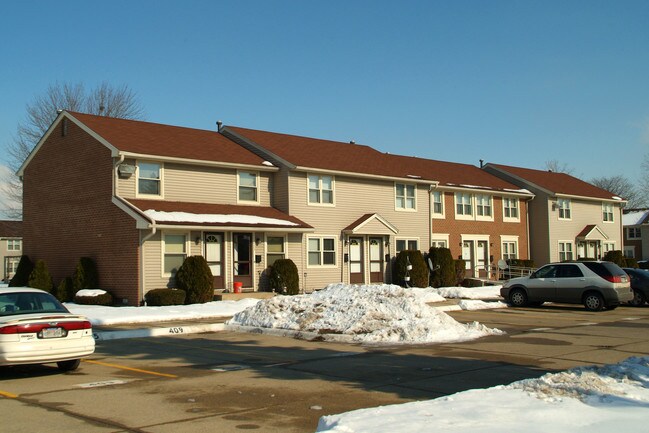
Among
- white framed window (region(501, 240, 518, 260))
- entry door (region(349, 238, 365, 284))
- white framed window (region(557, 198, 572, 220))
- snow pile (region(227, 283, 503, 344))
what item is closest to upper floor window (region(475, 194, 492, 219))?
white framed window (region(501, 240, 518, 260))

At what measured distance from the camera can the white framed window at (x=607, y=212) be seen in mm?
52581

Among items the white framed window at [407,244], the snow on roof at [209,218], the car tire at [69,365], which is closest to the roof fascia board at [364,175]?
the snow on roof at [209,218]

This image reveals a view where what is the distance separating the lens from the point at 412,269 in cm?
3506

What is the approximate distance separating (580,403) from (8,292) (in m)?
9.47

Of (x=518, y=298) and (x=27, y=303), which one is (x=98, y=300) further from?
(x=518, y=298)

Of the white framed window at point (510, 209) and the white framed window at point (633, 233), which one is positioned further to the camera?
the white framed window at point (633, 233)

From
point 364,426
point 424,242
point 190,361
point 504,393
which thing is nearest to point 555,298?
point 424,242

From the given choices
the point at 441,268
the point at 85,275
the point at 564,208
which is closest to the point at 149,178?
the point at 85,275

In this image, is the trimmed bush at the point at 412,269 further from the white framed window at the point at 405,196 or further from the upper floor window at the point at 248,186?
the upper floor window at the point at 248,186

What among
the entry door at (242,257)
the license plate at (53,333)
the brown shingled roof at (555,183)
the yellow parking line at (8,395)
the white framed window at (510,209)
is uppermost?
the brown shingled roof at (555,183)

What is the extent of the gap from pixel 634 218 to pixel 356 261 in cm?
5259

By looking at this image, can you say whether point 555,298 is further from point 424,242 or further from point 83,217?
point 83,217

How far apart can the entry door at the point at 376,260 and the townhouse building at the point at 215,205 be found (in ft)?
0.20

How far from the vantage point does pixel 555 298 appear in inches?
998
